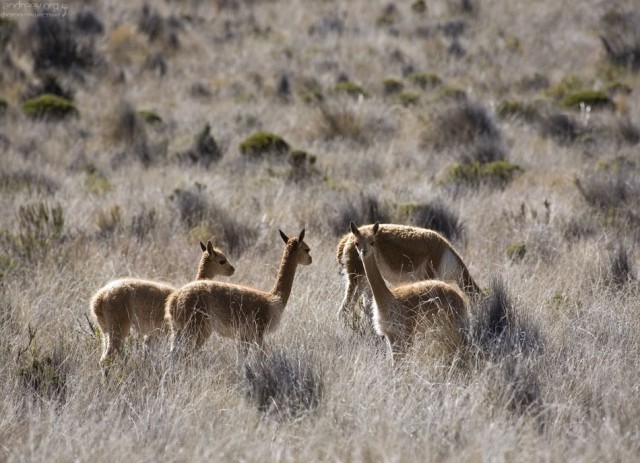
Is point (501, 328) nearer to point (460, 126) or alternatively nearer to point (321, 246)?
point (321, 246)

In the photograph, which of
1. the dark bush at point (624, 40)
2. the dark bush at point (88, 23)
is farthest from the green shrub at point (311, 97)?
the dark bush at point (88, 23)

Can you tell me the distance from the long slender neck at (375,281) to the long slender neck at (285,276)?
73 centimetres

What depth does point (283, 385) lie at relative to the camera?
5457 mm

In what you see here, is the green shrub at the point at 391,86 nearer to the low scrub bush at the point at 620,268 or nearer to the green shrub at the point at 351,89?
the green shrub at the point at 351,89

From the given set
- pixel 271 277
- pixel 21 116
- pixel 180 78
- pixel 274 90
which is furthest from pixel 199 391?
pixel 180 78

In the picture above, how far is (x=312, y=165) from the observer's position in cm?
1458

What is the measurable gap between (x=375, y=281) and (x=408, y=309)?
1.17 feet

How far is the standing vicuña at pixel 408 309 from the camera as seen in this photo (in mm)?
6043

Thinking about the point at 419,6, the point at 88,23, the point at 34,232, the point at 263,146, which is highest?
the point at 419,6

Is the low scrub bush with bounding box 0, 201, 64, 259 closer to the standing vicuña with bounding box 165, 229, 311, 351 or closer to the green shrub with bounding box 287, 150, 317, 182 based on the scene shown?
the standing vicuña with bounding box 165, 229, 311, 351

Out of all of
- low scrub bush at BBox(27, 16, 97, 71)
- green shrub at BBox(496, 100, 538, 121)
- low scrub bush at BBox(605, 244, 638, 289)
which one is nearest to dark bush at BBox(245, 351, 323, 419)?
low scrub bush at BBox(605, 244, 638, 289)

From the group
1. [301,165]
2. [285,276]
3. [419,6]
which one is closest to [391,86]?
[301,165]

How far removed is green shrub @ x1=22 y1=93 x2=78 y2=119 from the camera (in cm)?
1969

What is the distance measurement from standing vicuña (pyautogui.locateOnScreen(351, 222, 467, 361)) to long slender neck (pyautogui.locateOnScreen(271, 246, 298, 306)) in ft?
1.94
